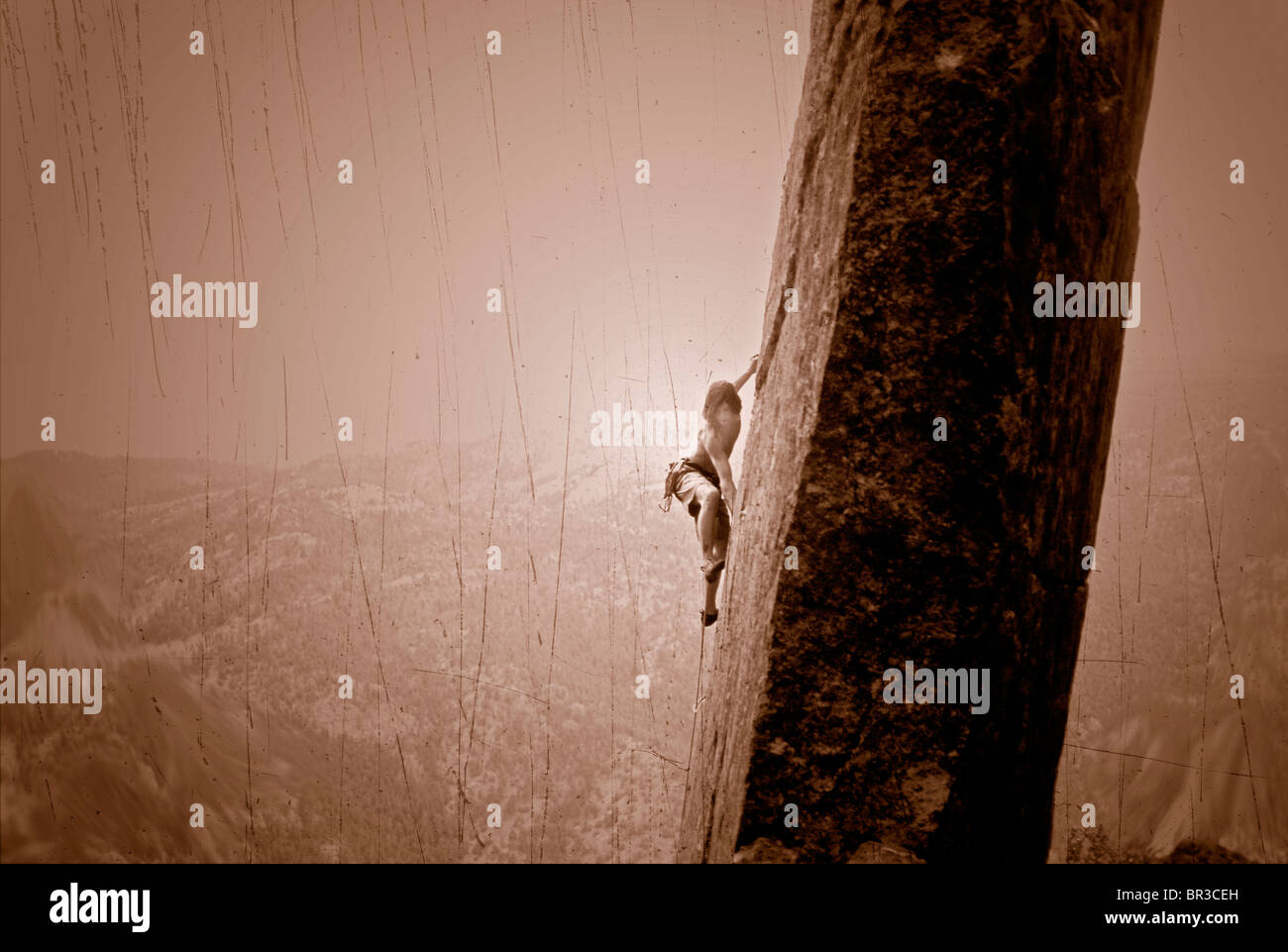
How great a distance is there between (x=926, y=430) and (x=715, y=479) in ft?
7.20

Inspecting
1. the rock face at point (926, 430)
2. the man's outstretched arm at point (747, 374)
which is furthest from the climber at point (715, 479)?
the rock face at point (926, 430)

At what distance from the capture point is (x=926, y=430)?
1.65 m

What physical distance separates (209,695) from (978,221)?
16.6ft

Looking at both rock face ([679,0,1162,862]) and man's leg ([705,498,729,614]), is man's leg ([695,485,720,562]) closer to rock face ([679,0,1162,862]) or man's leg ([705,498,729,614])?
man's leg ([705,498,729,614])

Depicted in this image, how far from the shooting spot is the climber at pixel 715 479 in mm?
3707

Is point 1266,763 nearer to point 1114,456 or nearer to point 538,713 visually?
point 1114,456

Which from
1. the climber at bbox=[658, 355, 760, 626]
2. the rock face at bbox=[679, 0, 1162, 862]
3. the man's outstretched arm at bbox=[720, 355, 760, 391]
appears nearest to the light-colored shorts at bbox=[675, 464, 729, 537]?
the climber at bbox=[658, 355, 760, 626]

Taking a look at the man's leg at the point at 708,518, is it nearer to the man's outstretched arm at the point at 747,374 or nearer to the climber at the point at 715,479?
the climber at the point at 715,479

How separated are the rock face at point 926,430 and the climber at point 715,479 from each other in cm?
191

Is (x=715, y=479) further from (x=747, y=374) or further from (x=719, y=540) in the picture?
(x=747, y=374)

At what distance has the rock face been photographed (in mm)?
1639

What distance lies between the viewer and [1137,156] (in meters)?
2.04

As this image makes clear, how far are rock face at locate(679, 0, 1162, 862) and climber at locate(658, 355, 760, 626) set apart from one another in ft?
6.28

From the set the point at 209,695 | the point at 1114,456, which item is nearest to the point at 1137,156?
the point at 1114,456
